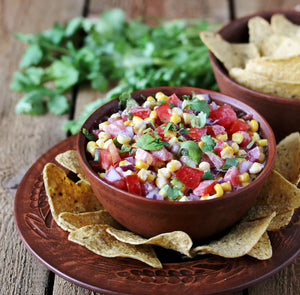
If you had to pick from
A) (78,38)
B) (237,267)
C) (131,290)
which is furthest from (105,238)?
(78,38)

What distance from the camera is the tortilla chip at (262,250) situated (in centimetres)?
214

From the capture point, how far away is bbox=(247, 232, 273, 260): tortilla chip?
2.14m

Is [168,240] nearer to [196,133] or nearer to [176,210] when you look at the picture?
[176,210]

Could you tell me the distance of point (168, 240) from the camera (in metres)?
2.16

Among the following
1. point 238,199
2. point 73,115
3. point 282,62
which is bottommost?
point 73,115

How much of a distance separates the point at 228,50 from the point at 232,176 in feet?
4.46

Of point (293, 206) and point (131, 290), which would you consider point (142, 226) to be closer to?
point (131, 290)

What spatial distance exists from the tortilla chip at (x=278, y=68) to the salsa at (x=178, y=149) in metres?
0.51

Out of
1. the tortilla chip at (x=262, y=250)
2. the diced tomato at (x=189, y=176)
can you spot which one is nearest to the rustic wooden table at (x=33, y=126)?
the tortilla chip at (x=262, y=250)

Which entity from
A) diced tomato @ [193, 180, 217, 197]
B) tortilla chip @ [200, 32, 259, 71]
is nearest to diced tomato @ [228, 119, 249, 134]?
diced tomato @ [193, 180, 217, 197]

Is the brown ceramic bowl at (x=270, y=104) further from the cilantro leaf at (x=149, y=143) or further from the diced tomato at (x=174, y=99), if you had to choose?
the cilantro leaf at (x=149, y=143)

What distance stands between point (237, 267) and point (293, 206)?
0.49 metres

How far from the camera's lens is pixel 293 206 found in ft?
7.94

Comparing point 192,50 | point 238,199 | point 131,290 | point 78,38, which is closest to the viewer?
point 131,290
